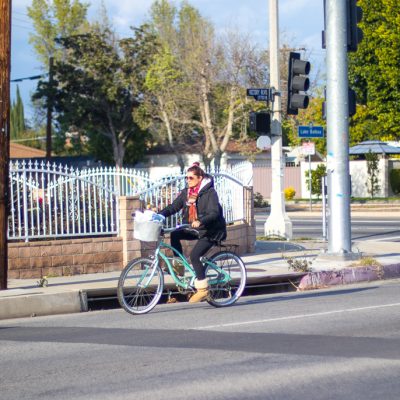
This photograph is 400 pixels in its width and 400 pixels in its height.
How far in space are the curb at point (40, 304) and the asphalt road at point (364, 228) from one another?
12.4m

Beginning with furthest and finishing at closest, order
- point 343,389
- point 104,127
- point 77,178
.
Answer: point 104,127 < point 77,178 < point 343,389

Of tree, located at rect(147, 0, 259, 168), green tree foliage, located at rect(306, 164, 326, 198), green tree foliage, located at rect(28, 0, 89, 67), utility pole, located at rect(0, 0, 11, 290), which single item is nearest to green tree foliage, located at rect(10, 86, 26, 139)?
green tree foliage, located at rect(28, 0, 89, 67)

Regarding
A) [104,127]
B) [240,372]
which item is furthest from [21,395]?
[104,127]

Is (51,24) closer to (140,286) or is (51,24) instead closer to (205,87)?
(205,87)

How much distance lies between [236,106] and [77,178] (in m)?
32.3

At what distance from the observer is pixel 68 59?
57.4m

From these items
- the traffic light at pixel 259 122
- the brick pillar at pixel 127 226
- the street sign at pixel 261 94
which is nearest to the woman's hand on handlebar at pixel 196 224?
the brick pillar at pixel 127 226

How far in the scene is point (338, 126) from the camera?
16.1m

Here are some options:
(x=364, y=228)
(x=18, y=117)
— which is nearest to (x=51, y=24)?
(x=18, y=117)

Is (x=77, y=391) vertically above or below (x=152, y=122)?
below

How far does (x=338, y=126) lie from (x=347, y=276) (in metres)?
2.83

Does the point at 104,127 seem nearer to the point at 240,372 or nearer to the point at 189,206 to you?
the point at 189,206

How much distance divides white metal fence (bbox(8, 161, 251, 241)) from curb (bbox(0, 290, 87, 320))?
8.15ft

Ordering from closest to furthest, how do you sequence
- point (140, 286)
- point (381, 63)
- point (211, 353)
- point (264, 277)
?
point (211, 353), point (140, 286), point (264, 277), point (381, 63)
